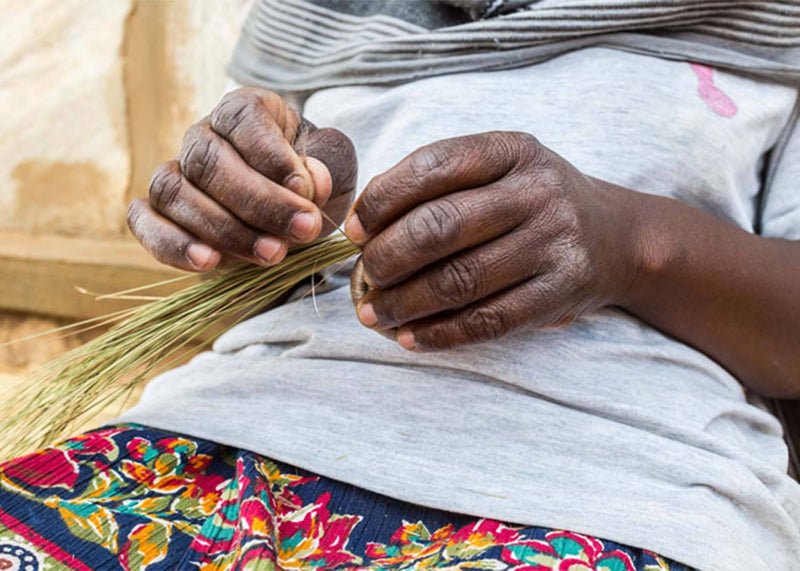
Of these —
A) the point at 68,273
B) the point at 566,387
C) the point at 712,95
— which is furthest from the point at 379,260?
the point at 68,273

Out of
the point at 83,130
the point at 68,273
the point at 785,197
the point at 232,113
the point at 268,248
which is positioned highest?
the point at 232,113

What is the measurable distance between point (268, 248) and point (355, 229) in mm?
98

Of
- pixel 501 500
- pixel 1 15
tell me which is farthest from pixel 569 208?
pixel 1 15

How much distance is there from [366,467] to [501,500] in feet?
0.49

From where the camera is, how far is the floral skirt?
2.38ft

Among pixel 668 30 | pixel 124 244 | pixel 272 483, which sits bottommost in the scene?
pixel 124 244

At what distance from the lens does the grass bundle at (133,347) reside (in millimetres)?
936

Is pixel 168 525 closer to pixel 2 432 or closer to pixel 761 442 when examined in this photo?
pixel 2 432

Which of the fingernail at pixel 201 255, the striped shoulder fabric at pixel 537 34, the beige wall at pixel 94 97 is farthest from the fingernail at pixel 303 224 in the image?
the beige wall at pixel 94 97

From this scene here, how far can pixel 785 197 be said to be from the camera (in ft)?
3.55

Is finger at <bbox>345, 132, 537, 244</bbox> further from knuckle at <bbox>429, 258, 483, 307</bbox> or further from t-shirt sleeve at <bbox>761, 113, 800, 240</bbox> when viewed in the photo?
t-shirt sleeve at <bbox>761, 113, 800, 240</bbox>

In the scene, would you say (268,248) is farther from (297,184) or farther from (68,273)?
(68,273)

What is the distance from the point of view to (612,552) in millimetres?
758

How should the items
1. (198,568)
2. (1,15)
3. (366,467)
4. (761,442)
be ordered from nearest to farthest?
1. (198,568)
2. (366,467)
3. (761,442)
4. (1,15)
